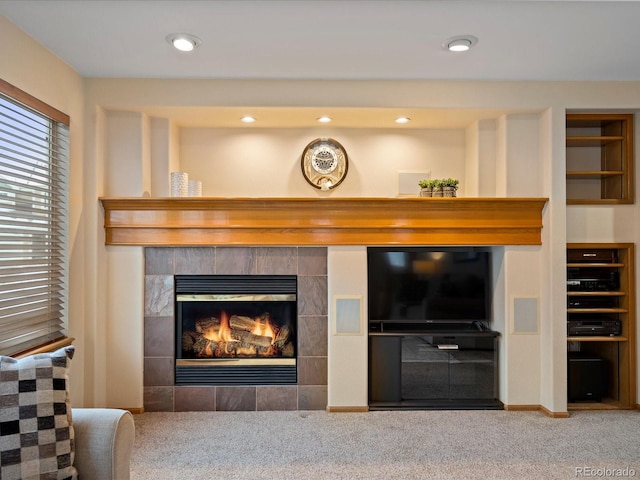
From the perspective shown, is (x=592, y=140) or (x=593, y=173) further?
(x=592, y=140)

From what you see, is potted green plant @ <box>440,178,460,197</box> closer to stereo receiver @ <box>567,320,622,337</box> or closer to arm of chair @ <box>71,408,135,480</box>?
stereo receiver @ <box>567,320,622,337</box>

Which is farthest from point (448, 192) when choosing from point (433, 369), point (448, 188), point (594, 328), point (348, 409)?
point (348, 409)

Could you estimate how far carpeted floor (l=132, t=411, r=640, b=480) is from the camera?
257 cm

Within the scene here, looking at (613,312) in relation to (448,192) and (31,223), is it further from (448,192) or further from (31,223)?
(31,223)

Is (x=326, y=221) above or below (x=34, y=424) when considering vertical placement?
above

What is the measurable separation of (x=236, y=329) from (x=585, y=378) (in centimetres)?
277

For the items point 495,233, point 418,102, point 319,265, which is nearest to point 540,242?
point 495,233

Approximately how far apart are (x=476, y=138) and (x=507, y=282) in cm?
117

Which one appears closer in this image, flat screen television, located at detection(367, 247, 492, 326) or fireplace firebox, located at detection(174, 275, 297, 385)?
fireplace firebox, located at detection(174, 275, 297, 385)

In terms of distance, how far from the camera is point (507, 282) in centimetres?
353

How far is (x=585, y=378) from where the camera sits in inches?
142

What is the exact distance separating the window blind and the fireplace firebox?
0.86 m

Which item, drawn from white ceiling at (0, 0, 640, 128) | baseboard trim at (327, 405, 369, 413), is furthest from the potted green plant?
baseboard trim at (327, 405, 369, 413)

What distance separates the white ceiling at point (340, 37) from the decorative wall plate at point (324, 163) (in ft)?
2.25
